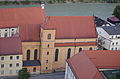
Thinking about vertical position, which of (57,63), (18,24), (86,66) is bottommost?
(57,63)

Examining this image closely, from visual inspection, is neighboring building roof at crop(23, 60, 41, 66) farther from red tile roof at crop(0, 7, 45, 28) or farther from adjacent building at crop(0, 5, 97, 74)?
red tile roof at crop(0, 7, 45, 28)

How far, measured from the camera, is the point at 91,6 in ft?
227

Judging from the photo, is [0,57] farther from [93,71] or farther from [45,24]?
[93,71]

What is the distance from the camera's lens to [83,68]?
93.6 ft

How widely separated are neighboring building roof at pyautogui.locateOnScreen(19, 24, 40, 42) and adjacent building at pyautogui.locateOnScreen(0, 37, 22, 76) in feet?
5.39

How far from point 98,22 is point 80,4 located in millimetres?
24650

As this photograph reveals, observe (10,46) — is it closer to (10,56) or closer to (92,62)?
(10,56)

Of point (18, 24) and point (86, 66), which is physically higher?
point (18, 24)

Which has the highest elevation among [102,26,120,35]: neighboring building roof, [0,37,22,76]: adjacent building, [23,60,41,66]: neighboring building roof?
[102,26,120,35]: neighboring building roof

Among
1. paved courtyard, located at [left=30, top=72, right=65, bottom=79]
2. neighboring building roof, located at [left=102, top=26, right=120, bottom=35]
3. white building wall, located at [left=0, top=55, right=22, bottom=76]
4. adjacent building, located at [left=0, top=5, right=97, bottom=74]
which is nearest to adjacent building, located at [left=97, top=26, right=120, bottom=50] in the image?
neighboring building roof, located at [left=102, top=26, right=120, bottom=35]

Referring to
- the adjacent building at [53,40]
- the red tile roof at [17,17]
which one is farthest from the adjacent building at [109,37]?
the red tile roof at [17,17]

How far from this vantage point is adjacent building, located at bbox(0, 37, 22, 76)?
33062 mm

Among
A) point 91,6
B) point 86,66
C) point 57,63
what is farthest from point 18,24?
point 91,6

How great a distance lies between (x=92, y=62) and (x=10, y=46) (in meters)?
9.76
